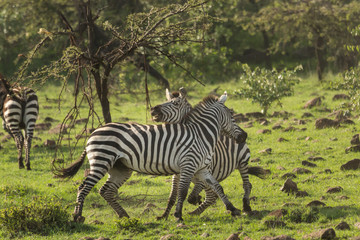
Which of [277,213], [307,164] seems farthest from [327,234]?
[307,164]

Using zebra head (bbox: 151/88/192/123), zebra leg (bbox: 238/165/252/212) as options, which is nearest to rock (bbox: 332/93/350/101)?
zebra leg (bbox: 238/165/252/212)

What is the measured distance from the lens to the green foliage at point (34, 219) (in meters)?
7.66

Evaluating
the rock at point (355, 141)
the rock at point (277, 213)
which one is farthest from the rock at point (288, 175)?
the rock at point (277, 213)

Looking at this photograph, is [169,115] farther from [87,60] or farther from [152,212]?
[87,60]

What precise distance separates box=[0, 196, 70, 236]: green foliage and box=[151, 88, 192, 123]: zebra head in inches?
76.8

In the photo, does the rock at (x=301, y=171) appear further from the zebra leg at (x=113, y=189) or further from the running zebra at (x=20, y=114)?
the running zebra at (x=20, y=114)

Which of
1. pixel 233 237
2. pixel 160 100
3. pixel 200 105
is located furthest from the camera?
pixel 160 100

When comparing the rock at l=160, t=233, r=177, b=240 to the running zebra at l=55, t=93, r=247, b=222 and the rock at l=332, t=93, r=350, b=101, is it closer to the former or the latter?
the running zebra at l=55, t=93, r=247, b=222

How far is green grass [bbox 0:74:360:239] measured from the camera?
7426 mm

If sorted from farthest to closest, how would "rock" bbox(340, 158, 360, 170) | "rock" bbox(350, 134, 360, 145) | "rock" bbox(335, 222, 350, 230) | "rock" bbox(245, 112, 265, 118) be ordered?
"rock" bbox(245, 112, 265, 118) → "rock" bbox(350, 134, 360, 145) → "rock" bbox(340, 158, 360, 170) → "rock" bbox(335, 222, 350, 230)

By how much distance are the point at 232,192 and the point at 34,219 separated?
12.7 ft

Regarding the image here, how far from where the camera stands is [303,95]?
2092 cm

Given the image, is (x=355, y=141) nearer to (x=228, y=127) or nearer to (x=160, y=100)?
(x=228, y=127)

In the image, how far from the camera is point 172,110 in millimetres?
8477
